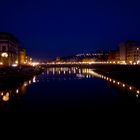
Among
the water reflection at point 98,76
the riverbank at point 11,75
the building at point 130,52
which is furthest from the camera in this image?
the building at point 130,52

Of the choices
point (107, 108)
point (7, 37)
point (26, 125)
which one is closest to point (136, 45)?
point (7, 37)

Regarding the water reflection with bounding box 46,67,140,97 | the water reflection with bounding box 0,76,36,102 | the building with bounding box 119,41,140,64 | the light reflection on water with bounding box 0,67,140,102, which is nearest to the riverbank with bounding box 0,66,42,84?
the light reflection on water with bounding box 0,67,140,102

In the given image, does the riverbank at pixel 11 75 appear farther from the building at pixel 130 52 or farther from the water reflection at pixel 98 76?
the building at pixel 130 52

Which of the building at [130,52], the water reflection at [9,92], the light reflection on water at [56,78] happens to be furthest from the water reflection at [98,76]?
the building at [130,52]

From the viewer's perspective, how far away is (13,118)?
73.6 ft

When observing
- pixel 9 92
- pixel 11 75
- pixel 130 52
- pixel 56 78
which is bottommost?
pixel 56 78

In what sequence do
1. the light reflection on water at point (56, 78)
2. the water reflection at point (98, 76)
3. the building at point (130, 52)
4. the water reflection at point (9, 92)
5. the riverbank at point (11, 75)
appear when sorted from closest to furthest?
the water reflection at point (9, 92)
the light reflection on water at point (56, 78)
the water reflection at point (98, 76)
the riverbank at point (11, 75)
the building at point (130, 52)

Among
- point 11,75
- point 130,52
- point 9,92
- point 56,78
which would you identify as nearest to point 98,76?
point 56,78

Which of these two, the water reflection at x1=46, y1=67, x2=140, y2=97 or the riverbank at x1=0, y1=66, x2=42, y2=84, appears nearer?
the water reflection at x1=46, y1=67, x2=140, y2=97

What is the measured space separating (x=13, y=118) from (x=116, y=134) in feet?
26.3

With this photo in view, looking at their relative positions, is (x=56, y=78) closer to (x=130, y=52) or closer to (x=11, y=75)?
(x=11, y=75)

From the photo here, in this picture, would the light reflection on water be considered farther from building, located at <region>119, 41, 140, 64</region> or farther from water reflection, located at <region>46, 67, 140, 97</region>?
building, located at <region>119, 41, 140, 64</region>

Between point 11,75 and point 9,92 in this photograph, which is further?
point 11,75

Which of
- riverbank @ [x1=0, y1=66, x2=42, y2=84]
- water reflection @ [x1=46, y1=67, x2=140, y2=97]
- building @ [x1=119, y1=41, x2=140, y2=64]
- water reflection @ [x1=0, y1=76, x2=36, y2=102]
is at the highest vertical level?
building @ [x1=119, y1=41, x2=140, y2=64]
